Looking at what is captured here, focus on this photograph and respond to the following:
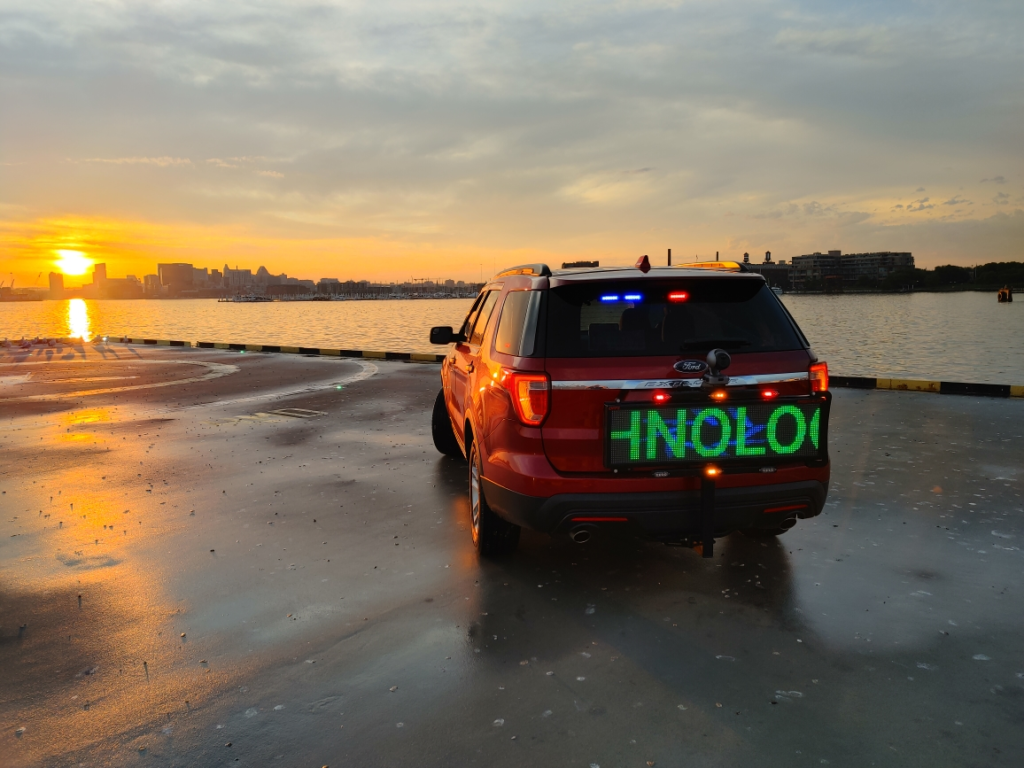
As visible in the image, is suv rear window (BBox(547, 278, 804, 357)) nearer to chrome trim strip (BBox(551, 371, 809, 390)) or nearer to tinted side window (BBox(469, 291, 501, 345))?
chrome trim strip (BBox(551, 371, 809, 390))

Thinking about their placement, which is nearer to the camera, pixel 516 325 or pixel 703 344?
pixel 703 344

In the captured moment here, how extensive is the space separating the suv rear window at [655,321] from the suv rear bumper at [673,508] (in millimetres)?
810

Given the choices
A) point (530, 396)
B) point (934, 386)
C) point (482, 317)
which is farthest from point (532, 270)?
point (934, 386)

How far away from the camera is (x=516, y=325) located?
4387 millimetres

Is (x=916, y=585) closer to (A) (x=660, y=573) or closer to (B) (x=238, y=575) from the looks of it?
(A) (x=660, y=573)

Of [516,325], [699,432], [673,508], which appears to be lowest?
[673,508]

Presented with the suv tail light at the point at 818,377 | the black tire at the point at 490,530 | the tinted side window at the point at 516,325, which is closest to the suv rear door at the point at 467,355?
the tinted side window at the point at 516,325

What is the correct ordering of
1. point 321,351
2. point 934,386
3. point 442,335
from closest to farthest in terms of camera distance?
1. point 442,335
2. point 934,386
3. point 321,351

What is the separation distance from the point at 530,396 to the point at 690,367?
0.90m

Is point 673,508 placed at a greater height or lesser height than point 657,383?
lesser

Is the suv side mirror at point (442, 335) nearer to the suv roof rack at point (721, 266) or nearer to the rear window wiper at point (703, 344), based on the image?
the suv roof rack at point (721, 266)

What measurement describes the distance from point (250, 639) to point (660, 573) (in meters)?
2.59

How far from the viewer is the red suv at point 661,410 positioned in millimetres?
3879

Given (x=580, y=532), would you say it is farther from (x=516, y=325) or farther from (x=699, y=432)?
(x=516, y=325)
